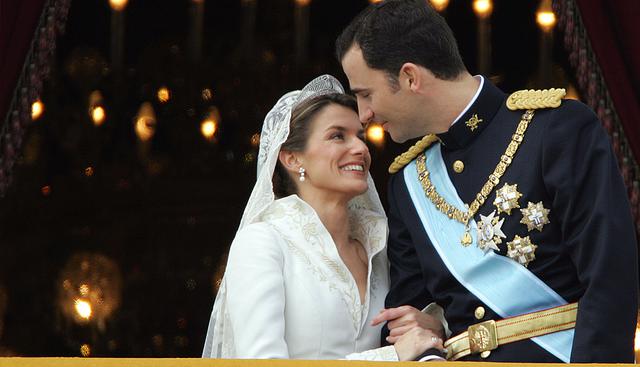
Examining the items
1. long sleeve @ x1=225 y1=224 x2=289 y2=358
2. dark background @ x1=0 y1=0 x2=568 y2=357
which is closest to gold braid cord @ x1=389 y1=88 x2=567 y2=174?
long sleeve @ x1=225 y1=224 x2=289 y2=358

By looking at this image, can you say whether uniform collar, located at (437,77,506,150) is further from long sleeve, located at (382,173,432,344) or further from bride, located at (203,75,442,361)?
bride, located at (203,75,442,361)

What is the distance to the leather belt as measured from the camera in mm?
2449

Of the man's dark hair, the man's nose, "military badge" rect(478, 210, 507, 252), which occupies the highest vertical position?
the man's dark hair

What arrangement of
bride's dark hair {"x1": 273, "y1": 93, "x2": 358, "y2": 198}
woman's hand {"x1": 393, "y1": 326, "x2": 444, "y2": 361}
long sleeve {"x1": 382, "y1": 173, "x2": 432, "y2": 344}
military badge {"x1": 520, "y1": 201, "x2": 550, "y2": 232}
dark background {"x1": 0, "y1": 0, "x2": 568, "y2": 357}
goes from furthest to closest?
dark background {"x1": 0, "y1": 0, "x2": 568, "y2": 357}
bride's dark hair {"x1": 273, "y1": 93, "x2": 358, "y2": 198}
long sleeve {"x1": 382, "y1": 173, "x2": 432, "y2": 344}
woman's hand {"x1": 393, "y1": 326, "x2": 444, "y2": 361}
military badge {"x1": 520, "y1": 201, "x2": 550, "y2": 232}

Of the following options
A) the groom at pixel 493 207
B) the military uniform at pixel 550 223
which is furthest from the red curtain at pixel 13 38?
the military uniform at pixel 550 223

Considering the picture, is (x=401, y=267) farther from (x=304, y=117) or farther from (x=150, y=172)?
(x=150, y=172)

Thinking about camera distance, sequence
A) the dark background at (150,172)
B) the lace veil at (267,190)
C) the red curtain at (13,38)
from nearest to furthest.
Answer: the lace veil at (267,190)
the red curtain at (13,38)
the dark background at (150,172)

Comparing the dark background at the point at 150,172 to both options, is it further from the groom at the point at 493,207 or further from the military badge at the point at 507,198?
the military badge at the point at 507,198

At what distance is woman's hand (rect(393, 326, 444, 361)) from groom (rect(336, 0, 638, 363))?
3 cm

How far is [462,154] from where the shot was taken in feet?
8.72

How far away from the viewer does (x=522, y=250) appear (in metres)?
2.47

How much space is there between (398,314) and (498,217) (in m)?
0.34

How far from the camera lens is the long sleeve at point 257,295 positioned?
2.62 meters

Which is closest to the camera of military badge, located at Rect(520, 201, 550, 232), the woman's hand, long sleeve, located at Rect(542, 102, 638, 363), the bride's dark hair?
long sleeve, located at Rect(542, 102, 638, 363)
